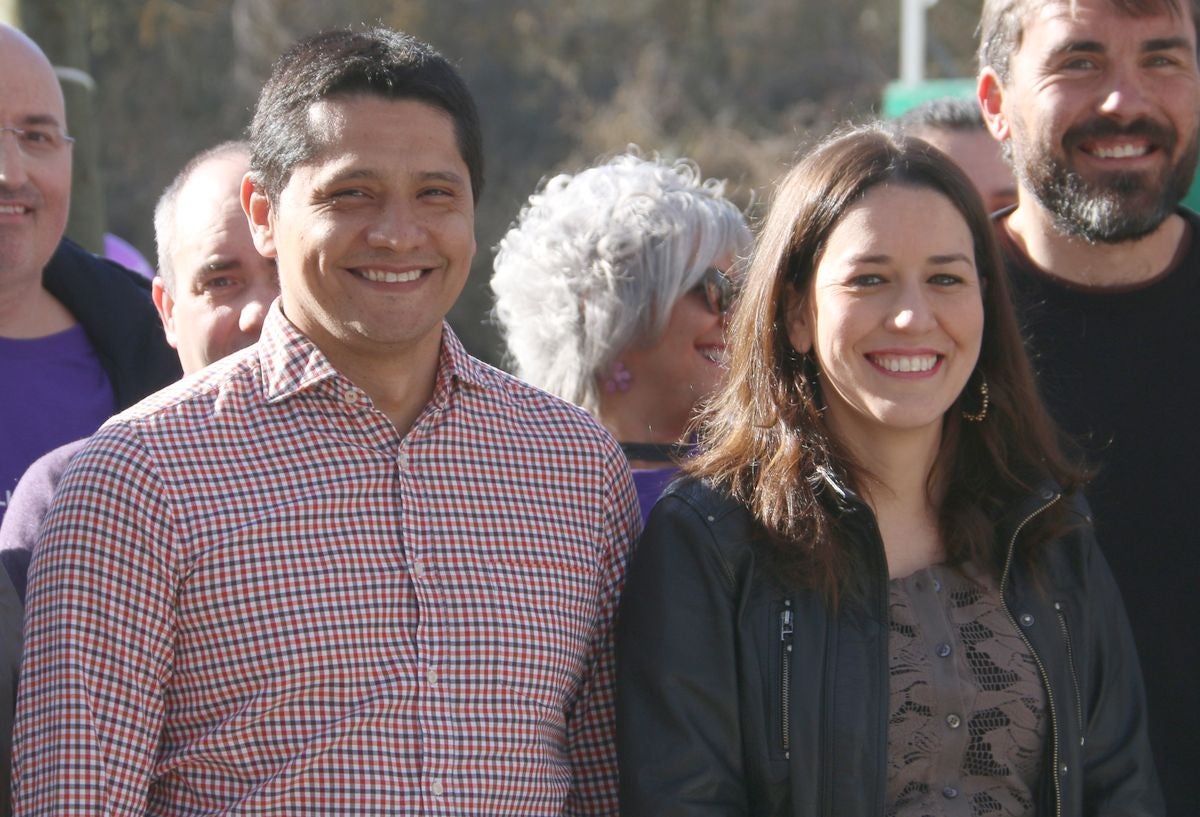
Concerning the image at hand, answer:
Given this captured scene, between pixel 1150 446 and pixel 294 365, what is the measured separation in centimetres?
187

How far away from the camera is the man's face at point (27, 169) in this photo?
3.56 metres

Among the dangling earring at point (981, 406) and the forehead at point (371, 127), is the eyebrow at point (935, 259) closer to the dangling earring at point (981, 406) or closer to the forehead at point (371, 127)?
the dangling earring at point (981, 406)

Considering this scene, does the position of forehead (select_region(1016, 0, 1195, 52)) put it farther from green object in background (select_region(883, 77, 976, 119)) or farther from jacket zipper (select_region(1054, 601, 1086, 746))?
green object in background (select_region(883, 77, 976, 119))

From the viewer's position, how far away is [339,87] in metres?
2.59

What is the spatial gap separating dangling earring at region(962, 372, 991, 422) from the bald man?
6.16ft

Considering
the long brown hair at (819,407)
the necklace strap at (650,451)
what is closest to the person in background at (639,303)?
the necklace strap at (650,451)

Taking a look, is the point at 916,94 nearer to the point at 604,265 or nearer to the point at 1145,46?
the point at 1145,46

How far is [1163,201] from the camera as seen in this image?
354 cm

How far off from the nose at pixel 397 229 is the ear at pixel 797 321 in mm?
737

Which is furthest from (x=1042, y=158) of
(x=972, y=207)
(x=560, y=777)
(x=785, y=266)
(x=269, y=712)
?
(x=269, y=712)

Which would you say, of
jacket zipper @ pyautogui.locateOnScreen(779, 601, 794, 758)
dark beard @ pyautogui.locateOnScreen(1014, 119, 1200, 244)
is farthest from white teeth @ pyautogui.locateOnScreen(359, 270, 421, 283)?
dark beard @ pyautogui.locateOnScreen(1014, 119, 1200, 244)

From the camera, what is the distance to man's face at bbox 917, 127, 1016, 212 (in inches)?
198

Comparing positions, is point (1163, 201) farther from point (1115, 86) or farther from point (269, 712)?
point (269, 712)

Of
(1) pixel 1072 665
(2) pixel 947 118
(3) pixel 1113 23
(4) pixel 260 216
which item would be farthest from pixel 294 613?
(2) pixel 947 118
